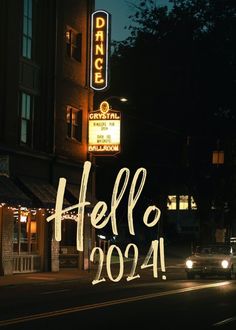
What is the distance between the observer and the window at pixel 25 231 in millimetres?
32469

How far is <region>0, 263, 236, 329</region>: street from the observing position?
15109mm

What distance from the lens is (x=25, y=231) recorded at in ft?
109

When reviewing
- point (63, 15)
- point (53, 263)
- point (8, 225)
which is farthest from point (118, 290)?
point (63, 15)

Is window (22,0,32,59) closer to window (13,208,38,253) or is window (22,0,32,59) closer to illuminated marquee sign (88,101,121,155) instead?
illuminated marquee sign (88,101,121,155)

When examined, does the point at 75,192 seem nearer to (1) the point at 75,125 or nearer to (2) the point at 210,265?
(1) the point at 75,125

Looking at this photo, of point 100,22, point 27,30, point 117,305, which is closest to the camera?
point 117,305

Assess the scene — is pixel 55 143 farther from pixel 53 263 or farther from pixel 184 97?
A: pixel 184 97

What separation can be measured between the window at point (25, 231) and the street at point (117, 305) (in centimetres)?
492

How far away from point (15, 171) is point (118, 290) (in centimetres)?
891

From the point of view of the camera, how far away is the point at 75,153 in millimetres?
37531

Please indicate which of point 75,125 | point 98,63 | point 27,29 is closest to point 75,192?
point 75,125

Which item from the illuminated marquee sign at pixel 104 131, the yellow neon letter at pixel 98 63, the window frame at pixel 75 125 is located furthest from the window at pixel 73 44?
the illuminated marquee sign at pixel 104 131

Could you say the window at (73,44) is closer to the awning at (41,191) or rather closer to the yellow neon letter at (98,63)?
the yellow neon letter at (98,63)

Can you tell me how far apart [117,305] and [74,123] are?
1965 cm
